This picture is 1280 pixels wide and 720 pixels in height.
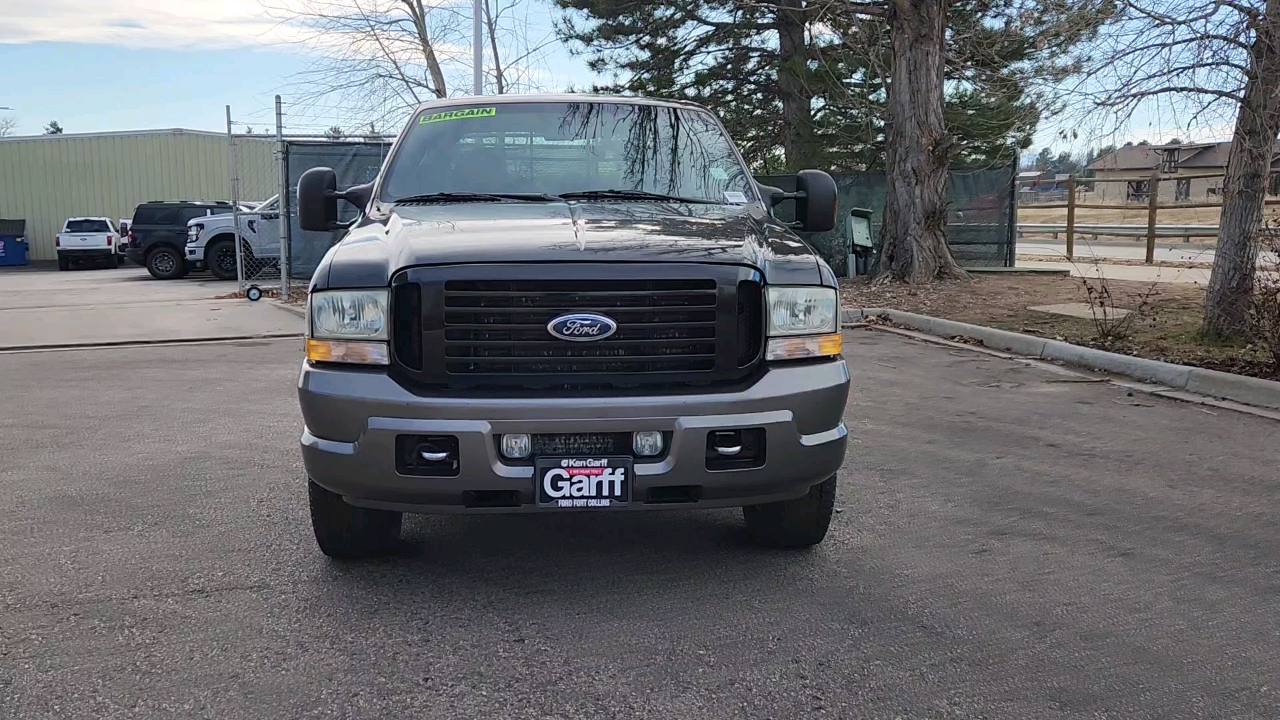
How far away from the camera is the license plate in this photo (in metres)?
3.29

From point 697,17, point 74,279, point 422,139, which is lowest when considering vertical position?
point 74,279

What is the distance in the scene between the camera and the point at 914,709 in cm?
281

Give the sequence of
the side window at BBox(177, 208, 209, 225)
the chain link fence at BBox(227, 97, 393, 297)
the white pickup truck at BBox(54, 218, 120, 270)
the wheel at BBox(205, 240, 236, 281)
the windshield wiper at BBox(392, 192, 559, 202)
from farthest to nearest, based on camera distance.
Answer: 1. the white pickup truck at BBox(54, 218, 120, 270)
2. the side window at BBox(177, 208, 209, 225)
3. the wheel at BBox(205, 240, 236, 281)
4. the chain link fence at BBox(227, 97, 393, 297)
5. the windshield wiper at BBox(392, 192, 559, 202)

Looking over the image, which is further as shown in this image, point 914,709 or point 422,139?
point 422,139

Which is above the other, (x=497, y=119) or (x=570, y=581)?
(x=497, y=119)

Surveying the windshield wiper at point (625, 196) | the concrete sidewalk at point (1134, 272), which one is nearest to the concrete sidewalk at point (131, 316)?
the windshield wiper at point (625, 196)

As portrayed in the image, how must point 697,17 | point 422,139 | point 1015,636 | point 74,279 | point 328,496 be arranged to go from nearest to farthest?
point 1015,636 → point 328,496 → point 422,139 → point 697,17 → point 74,279

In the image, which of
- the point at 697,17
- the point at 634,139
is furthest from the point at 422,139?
the point at 697,17

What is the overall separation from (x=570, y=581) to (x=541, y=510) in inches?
19.9

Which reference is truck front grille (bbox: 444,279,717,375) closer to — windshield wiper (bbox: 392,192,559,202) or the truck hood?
the truck hood

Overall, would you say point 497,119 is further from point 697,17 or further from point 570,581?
point 697,17

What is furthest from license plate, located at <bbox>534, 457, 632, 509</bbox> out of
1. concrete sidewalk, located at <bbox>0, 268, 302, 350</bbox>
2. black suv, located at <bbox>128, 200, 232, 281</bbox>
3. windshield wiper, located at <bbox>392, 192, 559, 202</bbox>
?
black suv, located at <bbox>128, 200, 232, 281</bbox>

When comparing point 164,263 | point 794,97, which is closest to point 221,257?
point 164,263

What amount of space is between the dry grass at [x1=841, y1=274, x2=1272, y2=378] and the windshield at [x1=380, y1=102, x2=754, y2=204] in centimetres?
475
